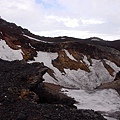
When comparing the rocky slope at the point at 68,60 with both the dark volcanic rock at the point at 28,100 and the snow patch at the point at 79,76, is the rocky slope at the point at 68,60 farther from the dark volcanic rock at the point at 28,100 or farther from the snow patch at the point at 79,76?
the dark volcanic rock at the point at 28,100

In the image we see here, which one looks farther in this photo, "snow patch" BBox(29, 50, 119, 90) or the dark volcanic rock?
"snow patch" BBox(29, 50, 119, 90)

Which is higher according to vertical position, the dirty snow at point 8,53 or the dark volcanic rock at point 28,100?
the dirty snow at point 8,53

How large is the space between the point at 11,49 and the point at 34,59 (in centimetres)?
382

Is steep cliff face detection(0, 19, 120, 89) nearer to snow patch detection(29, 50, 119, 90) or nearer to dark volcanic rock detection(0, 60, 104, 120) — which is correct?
snow patch detection(29, 50, 119, 90)

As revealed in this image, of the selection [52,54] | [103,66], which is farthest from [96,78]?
[52,54]

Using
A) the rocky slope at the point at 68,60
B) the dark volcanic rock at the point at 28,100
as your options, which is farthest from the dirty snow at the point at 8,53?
the dark volcanic rock at the point at 28,100

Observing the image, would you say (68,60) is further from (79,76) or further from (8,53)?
(8,53)

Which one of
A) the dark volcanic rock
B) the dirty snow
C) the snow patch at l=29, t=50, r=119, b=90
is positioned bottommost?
the snow patch at l=29, t=50, r=119, b=90

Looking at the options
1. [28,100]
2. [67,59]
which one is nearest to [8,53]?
[67,59]

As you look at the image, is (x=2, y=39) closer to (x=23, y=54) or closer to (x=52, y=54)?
(x=23, y=54)

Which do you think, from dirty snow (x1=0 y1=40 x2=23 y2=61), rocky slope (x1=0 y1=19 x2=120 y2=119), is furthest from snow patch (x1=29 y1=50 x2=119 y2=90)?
dirty snow (x1=0 y1=40 x2=23 y2=61)

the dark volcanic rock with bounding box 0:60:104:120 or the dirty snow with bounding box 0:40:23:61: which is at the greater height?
the dirty snow with bounding box 0:40:23:61

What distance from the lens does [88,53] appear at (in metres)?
56.1

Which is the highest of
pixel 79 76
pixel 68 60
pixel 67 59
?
pixel 67 59
